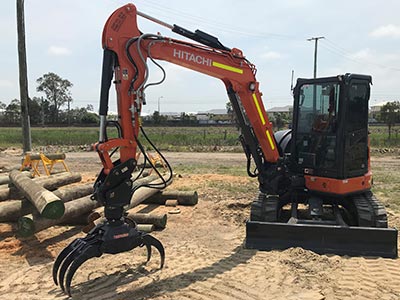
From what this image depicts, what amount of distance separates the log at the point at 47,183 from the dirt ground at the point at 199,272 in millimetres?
1655

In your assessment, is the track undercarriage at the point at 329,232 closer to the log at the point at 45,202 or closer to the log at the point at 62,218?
the log at the point at 62,218

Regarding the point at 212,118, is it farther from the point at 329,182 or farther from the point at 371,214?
the point at 371,214

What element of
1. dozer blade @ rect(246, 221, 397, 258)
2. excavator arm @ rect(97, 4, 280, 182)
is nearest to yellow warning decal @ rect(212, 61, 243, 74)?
excavator arm @ rect(97, 4, 280, 182)

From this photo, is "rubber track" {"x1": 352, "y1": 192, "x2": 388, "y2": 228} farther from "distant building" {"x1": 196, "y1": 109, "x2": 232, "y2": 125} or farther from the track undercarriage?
"distant building" {"x1": 196, "y1": 109, "x2": 232, "y2": 125}

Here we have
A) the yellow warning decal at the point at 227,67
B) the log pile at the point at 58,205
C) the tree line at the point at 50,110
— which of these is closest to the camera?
the yellow warning decal at the point at 227,67

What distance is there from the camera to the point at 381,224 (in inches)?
235

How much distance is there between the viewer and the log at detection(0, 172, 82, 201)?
8.53 metres

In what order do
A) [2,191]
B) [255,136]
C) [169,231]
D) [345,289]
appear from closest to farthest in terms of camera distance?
1. [345,289]
2. [255,136]
3. [169,231]
4. [2,191]

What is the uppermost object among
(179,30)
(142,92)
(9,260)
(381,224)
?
(179,30)

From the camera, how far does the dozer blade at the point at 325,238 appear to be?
5594mm

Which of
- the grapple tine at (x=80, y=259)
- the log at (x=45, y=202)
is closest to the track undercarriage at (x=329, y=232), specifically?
the grapple tine at (x=80, y=259)

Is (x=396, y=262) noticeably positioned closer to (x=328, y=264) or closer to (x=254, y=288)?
(x=328, y=264)

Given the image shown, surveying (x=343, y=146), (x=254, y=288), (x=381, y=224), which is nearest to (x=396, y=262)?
(x=381, y=224)

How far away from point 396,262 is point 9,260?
5462 mm
